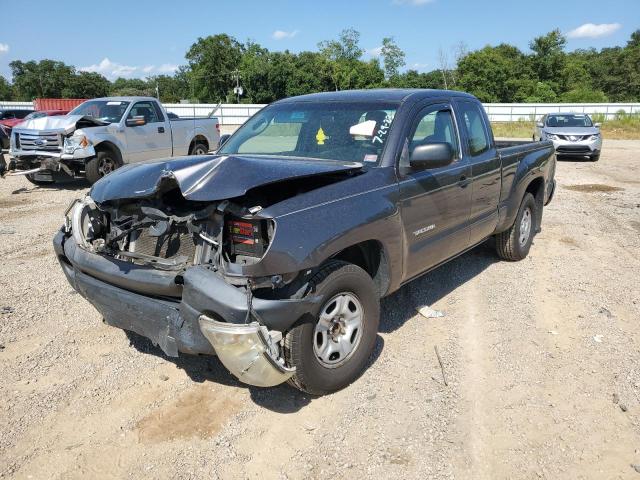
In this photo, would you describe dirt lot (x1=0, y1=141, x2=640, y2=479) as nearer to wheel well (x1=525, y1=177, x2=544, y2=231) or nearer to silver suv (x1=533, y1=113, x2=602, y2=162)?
wheel well (x1=525, y1=177, x2=544, y2=231)

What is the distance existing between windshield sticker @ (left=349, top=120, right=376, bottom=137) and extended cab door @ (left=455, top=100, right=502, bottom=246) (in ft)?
3.81

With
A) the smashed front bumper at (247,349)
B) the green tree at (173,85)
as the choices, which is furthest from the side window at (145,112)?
the green tree at (173,85)

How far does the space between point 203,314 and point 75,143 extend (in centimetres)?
947

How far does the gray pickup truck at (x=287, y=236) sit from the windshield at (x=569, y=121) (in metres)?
15.8

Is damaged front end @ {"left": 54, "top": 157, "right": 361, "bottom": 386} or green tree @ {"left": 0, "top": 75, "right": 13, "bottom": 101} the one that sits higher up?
green tree @ {"left": 0, "top": 75, "right": 13, "bottom": 101}

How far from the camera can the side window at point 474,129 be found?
4910 millimetres

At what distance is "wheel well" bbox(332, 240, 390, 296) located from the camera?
11.8 feet

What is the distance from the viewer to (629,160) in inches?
725

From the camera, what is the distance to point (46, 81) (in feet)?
261

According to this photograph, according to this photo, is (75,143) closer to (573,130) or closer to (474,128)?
(474,128)

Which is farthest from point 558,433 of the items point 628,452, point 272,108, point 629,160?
point 629,160

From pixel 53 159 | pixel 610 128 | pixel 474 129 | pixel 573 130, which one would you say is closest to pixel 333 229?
pixel 474 129

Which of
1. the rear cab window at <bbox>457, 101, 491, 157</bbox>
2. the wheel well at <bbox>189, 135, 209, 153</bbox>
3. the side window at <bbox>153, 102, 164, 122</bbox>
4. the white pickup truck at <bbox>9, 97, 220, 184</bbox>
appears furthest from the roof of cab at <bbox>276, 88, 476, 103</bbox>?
the wheel well at <bbox>189, 135, 209, 153</bbox>

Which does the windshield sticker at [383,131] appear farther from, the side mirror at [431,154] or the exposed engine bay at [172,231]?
the exposed engine bay at [172,231]
